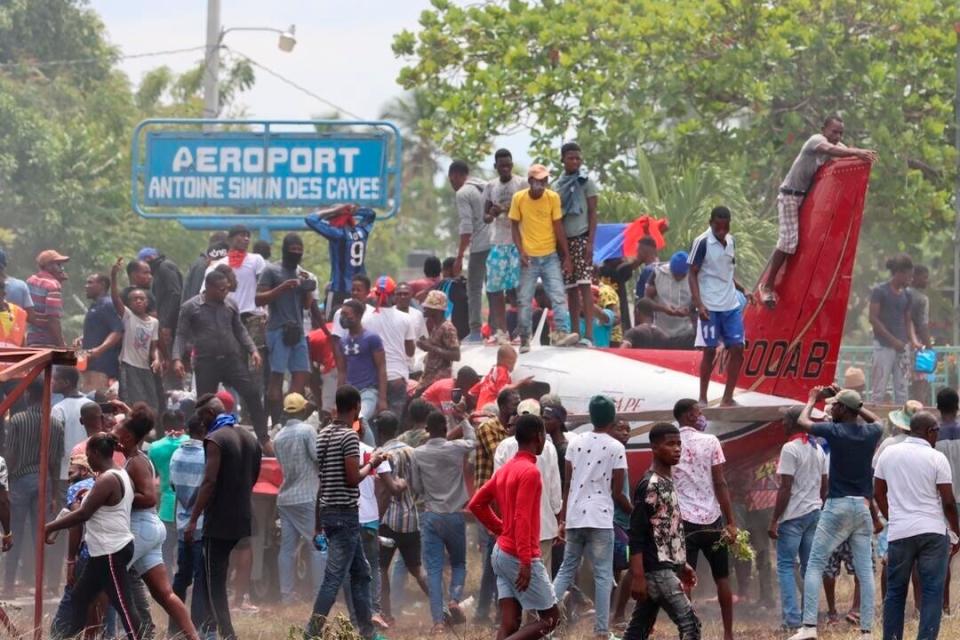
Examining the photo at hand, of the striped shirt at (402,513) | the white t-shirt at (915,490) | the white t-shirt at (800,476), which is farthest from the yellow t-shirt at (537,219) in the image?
the white t-shirt at (915,490)

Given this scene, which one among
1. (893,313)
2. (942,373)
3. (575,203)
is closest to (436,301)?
(575,203)

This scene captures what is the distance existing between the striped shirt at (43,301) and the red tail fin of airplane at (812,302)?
6.55 m

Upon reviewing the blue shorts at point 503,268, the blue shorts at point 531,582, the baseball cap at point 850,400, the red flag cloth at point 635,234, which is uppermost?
the red flag cloth at point 635,234

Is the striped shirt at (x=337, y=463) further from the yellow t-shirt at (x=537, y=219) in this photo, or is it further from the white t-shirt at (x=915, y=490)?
the yellow t-shirt at (x=537, y=219)

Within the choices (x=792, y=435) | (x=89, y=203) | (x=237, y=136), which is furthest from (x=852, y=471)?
(x=89, y=203)

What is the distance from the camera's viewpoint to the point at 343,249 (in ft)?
59.6

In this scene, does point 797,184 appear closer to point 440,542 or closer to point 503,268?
point 503,268

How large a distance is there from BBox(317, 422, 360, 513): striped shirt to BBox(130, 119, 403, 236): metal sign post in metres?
12.2

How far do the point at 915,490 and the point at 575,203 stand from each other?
18.2ft

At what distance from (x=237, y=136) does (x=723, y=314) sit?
11406 millimetres

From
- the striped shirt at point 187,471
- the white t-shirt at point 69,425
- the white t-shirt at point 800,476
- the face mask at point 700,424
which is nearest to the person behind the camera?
the face mask at point 700,424

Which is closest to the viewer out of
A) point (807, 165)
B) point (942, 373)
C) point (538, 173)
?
point (807, 165)

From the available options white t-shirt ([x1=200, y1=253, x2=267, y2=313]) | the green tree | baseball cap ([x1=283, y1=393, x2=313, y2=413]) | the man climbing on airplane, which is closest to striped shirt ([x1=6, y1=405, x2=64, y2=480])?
baseball cap ([x1=283, y1=393, x2=313, y2=413])

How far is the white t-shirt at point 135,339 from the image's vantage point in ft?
55.6
